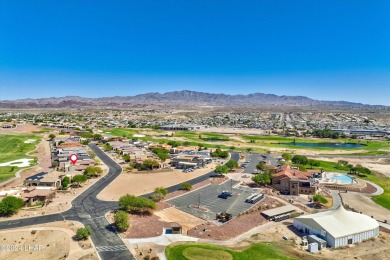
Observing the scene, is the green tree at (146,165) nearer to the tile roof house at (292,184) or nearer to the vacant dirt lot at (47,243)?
the tile roof house at (292,184)

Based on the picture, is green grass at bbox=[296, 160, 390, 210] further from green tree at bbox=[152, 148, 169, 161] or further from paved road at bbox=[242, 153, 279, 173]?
green tree at bbox=[152, 148, 169, 161]

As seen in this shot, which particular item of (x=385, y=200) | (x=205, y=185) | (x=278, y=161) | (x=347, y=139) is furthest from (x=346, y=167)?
(x=347, y=139)

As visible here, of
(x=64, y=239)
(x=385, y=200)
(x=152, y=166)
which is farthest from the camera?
(x=152, y=166)

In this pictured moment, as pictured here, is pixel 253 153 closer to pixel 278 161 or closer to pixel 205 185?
pixel 278 161

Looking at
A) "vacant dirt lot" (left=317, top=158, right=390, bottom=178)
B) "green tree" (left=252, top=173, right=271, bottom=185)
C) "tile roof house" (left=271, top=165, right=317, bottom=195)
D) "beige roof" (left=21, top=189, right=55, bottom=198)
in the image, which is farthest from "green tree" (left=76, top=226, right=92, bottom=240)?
"vacant dirt lot" (left=317, top=158, right=390, bottom=178)

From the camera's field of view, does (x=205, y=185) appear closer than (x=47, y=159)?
Yes

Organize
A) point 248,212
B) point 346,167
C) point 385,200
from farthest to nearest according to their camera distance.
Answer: point 346,167, point 385,200, point 248,212
